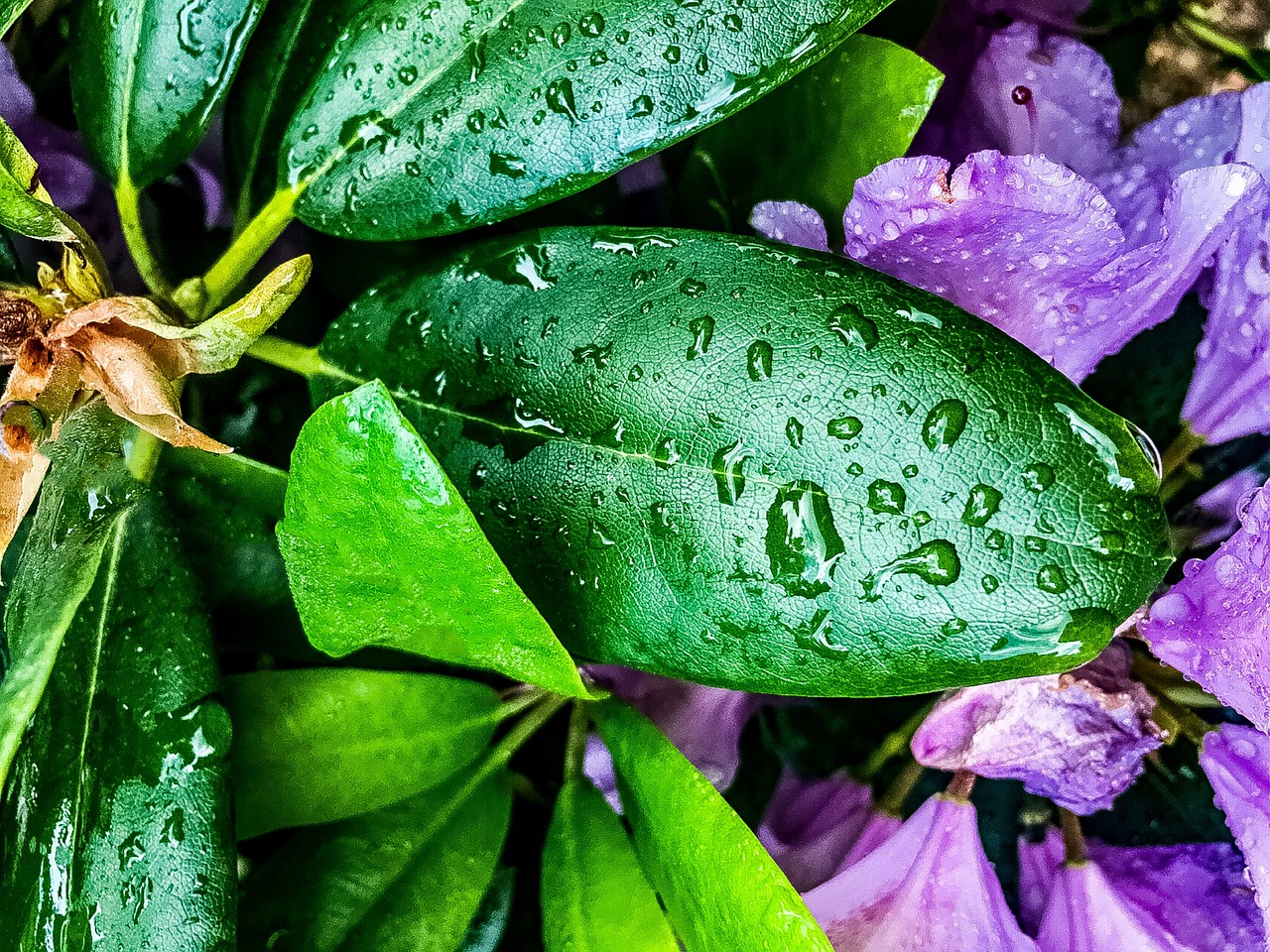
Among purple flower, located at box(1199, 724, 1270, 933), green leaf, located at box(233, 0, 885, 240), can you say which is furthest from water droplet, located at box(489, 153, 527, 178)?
purple flower, located at box(1199, 724, 1270, 933)

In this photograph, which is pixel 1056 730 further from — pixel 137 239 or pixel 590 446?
pixel 137 239

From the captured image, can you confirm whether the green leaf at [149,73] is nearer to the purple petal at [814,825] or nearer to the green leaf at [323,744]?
the green leaf at [323,744]

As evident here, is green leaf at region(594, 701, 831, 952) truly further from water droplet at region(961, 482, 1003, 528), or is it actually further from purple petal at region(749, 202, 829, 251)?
purple petal at region(749, 202, 829, 251)

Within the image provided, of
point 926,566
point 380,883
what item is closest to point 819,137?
point 926,566

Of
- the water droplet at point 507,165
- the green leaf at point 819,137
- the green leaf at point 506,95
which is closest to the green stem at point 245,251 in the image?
the green leaf at point 506,95

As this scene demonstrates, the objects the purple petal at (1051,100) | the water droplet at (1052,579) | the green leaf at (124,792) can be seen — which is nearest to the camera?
the water droplet at (1052,579)

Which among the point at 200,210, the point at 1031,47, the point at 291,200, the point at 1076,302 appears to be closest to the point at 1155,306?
the point at 1076,302

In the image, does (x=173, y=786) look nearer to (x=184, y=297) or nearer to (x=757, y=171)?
(x=184, y=297)

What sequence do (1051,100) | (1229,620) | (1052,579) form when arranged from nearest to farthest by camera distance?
(1052,579) < (1229,620) < (1051,100)
